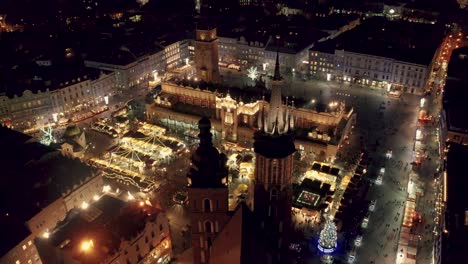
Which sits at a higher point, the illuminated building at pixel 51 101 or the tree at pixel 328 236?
the illuminated building at pixel 51 101

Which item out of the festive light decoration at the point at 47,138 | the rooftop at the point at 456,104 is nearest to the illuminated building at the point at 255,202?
the rooftop at the point at 456,104

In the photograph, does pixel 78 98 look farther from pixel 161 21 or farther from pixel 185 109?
pixel 161 21

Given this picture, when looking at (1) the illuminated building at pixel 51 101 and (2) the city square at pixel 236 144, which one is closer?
(2) the city square at pixel 236 144

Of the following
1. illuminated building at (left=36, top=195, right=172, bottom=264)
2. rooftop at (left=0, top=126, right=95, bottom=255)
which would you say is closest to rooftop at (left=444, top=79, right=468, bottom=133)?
illuminated building at (left=36, top=195, right=172, bottom=264)

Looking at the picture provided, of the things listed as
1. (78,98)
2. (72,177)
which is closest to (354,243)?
(72,177)

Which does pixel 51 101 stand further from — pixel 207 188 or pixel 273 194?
pixel 273 194

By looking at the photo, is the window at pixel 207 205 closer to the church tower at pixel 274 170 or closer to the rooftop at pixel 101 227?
the church tower at pixel 274 170

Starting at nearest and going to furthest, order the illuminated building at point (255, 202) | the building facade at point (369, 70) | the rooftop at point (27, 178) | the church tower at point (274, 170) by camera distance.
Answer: the illuminated building at point (255, 202) < the church tower at point (274, 170) < the rooftop at point (27, 178) < the building facade at point (369, 70)

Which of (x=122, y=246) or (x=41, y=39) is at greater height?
(x=41, y=39)
